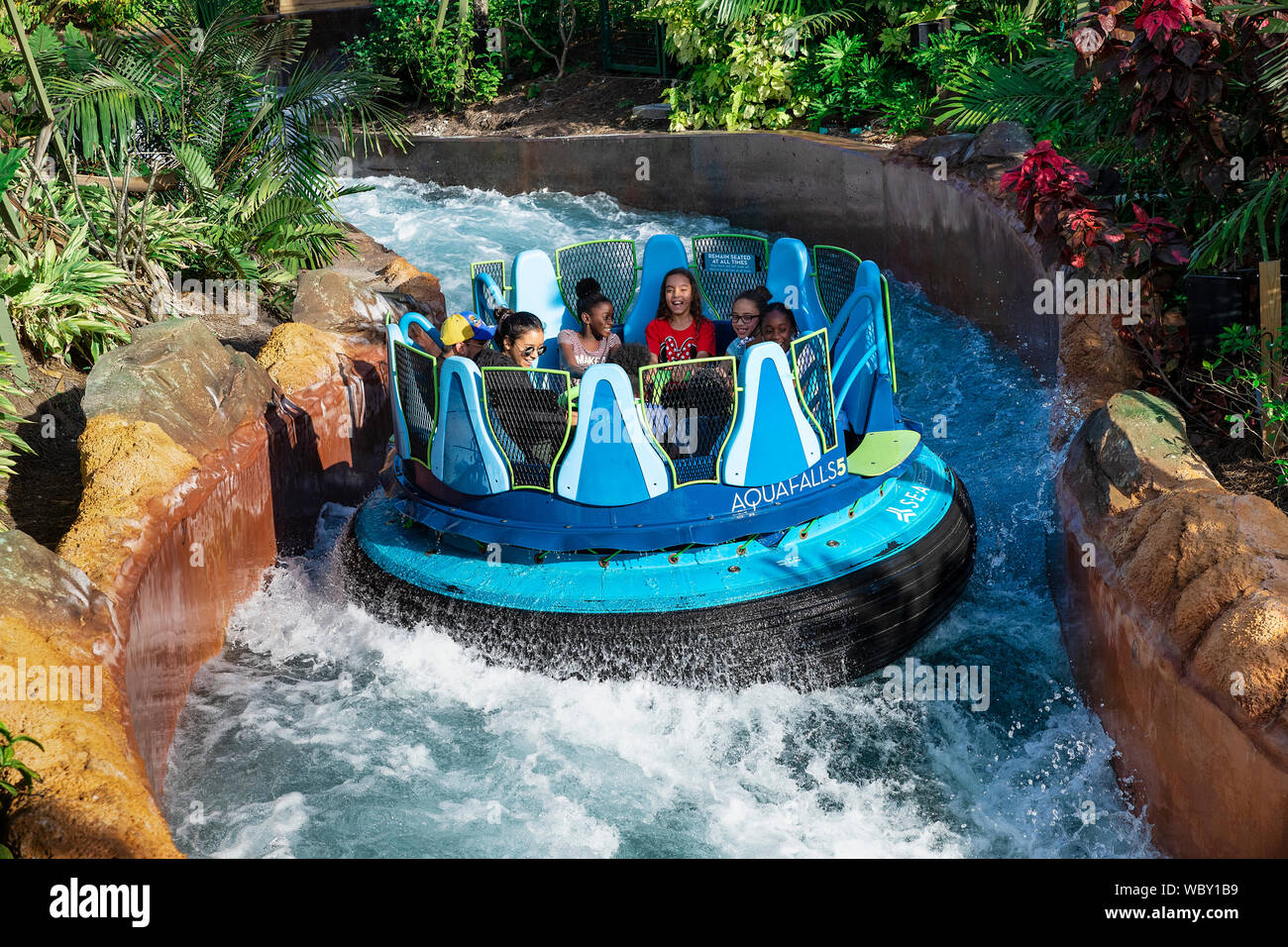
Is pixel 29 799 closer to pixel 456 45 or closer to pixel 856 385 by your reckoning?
pixel 856 385

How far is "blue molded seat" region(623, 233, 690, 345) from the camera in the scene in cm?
761

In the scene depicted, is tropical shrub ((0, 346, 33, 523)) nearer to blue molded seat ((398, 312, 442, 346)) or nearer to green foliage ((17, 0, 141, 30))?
blue molded seat ((398, 312, 442, 346))

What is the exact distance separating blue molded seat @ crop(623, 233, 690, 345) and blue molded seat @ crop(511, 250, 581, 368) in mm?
359

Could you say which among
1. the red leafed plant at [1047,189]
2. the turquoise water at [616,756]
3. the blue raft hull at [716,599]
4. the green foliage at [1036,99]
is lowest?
the turquoise water at [616,756]

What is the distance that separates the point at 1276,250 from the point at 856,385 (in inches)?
83.9

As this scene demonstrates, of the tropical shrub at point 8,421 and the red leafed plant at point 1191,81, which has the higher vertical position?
the red leafed plant at point 1191,81

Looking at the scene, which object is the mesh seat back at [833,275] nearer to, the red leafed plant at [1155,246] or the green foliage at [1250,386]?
the red leafed plant at [1155,246]

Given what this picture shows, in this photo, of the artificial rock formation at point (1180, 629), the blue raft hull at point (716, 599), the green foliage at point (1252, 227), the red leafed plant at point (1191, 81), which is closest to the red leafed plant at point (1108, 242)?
the green foliage at point (1252, 227)

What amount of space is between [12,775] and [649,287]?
4.94 metres

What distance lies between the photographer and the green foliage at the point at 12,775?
3.59 m

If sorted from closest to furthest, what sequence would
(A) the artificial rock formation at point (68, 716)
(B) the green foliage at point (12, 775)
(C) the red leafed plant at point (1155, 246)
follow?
1. (A) the artificial rock formation at point (68, 716)
2. (B) the green foliage at point (12, 775)
3. (C) the red leafed plant at point (1155, 246)

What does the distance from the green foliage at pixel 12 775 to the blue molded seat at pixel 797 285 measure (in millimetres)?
4716

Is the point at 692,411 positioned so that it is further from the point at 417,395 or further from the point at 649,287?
the point at 649,287

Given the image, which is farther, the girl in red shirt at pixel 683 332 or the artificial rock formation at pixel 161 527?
the girl in red shirt at pixel 683 332
